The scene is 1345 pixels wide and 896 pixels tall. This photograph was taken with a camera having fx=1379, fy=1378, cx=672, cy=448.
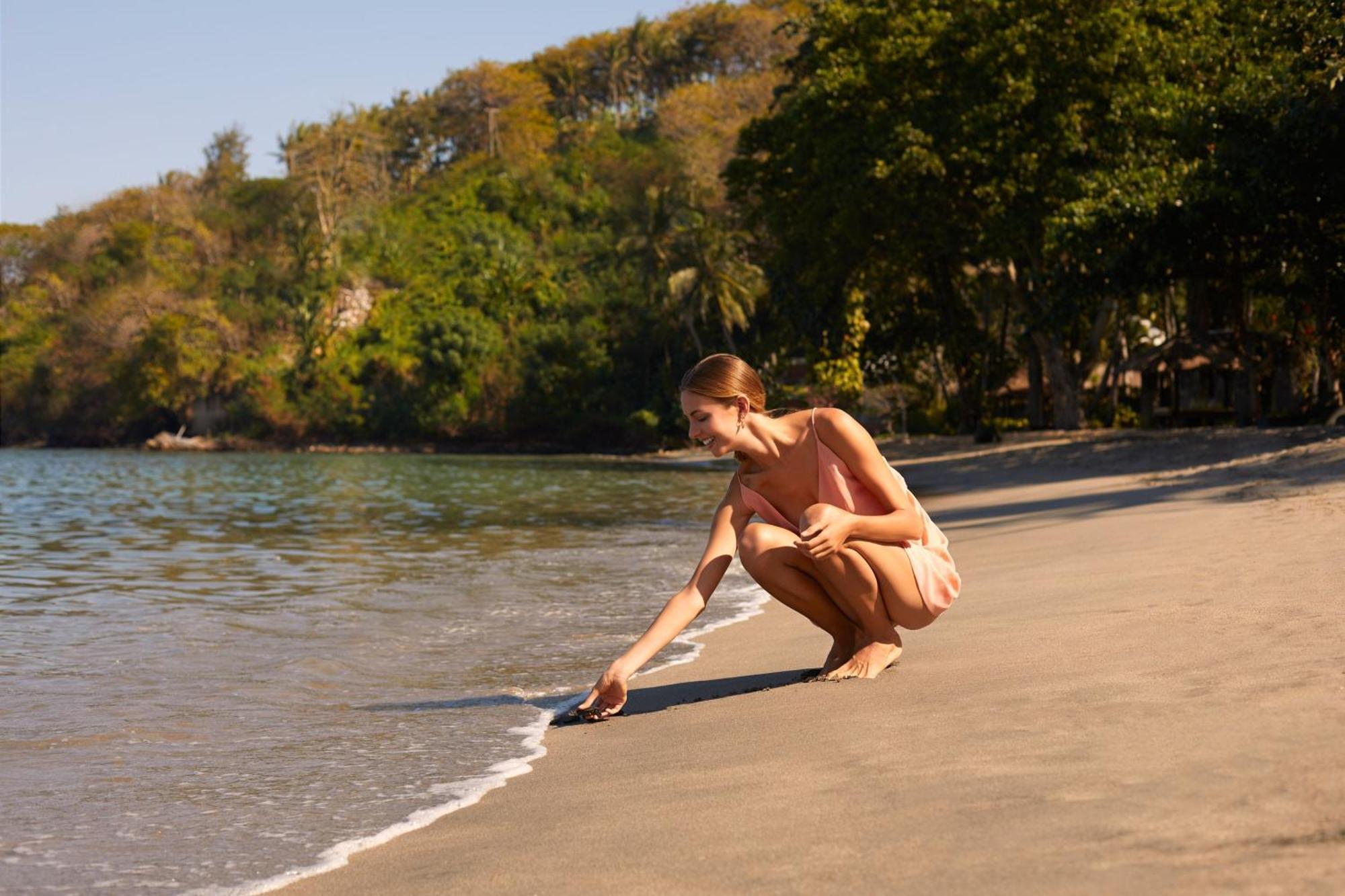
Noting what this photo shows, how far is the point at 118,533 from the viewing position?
1662cm

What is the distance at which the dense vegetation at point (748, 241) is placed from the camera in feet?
86.5

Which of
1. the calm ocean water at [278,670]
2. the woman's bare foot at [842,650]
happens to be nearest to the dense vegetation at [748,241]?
the calm ocean water at [278,670]

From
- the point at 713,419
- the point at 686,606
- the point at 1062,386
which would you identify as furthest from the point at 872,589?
the point at 1062,386

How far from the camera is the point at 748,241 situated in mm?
54188

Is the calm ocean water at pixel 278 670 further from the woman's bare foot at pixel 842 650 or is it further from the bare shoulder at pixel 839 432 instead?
the bare shoulder at pixel 839 432

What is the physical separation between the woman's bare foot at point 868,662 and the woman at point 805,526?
22 mm

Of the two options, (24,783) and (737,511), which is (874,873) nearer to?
(737,511)

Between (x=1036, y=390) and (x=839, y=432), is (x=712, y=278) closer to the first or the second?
(x=1036, y=390)

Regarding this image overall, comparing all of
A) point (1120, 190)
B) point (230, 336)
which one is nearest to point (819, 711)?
point (1120, 190)

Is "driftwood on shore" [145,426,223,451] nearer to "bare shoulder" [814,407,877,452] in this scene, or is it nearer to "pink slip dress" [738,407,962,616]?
"pink slip dress" [738,407,962,616]

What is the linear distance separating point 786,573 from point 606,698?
777mm

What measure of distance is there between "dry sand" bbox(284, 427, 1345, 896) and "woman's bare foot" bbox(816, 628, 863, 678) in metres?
0.16

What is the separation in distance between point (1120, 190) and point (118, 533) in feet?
61.7

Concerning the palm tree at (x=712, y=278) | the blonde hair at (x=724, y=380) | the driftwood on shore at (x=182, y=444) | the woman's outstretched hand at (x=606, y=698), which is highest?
the palm tree at (x=712, y=278)
